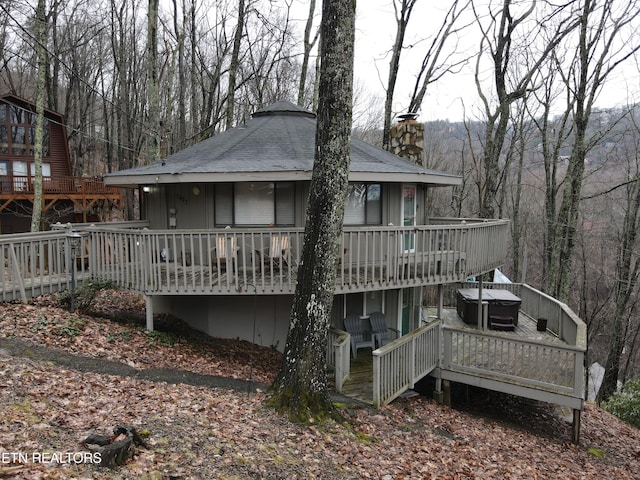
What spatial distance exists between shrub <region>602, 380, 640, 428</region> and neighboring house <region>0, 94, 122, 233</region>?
23475mm

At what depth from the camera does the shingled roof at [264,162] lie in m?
9.19

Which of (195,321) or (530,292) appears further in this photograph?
(530,292)

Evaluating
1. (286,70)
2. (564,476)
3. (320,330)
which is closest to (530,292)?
(564,476)

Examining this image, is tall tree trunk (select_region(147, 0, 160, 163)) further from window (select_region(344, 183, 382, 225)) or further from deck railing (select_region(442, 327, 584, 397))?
deck railing (select_region(442, 327, 584, 397))

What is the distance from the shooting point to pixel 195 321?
10445 millimetres

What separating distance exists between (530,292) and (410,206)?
5.34 meters

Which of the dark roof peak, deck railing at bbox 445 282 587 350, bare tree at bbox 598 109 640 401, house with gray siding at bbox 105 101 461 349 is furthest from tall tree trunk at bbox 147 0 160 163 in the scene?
bare tree at bbox 598 109 640 401

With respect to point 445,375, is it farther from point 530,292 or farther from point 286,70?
point 286,70

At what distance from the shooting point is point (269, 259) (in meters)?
9.30

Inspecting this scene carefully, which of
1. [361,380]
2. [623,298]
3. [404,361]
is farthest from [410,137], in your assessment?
[623,298]

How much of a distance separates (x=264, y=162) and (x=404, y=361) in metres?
5.37

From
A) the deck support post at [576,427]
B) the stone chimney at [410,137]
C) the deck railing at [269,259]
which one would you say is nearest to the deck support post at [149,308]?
the deck railing at [269,259]

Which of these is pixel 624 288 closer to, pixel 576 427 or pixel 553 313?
pixel 553 313

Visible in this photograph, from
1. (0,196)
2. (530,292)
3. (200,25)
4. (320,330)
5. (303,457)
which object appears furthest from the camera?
(200,25)
